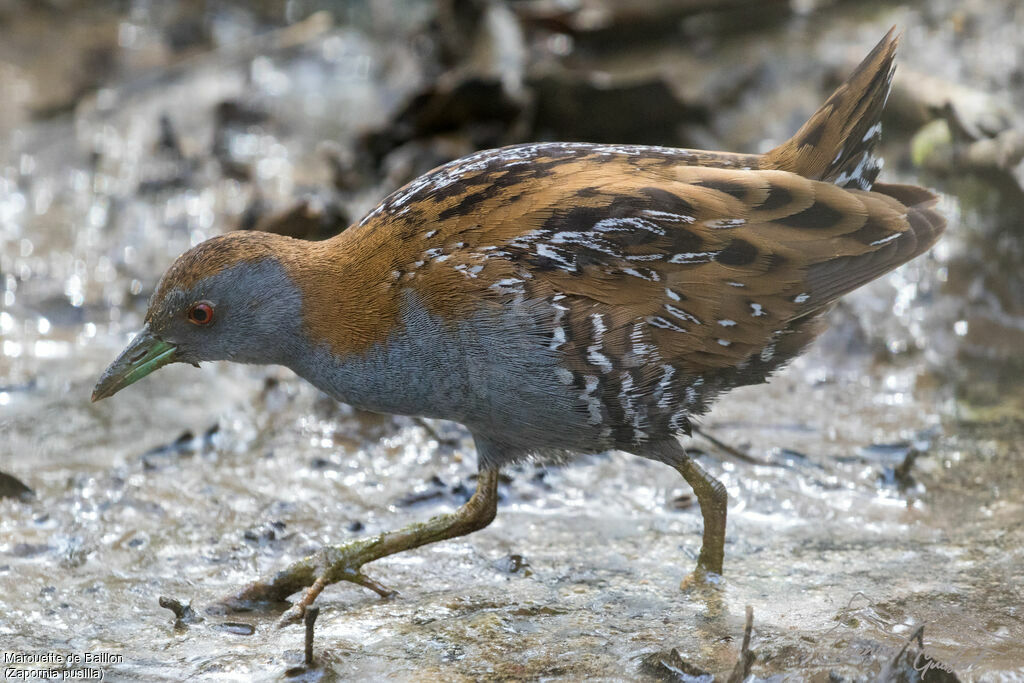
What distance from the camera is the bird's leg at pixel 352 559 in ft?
12.8

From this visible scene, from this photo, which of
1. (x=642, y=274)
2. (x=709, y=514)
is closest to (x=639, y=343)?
(x=642, y=274)

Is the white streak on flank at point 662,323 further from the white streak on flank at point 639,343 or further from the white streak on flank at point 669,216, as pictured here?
the white streak on flank at point 669,216

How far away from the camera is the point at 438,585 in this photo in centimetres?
412

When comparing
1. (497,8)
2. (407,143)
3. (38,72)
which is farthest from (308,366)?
(38,72)

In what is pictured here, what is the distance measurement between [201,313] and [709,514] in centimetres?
199

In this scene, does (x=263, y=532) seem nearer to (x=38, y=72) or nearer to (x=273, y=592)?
(x=273, y=592)

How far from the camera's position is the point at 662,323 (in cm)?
377

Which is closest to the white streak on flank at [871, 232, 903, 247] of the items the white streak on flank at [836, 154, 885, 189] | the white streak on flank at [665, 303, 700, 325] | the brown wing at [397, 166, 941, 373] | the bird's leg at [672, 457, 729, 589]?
the brown wing at [397, 166, 941, 373]

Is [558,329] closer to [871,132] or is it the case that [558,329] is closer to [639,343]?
[639,343]

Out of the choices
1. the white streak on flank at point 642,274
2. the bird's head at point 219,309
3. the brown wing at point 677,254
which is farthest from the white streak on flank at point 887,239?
the bird's head at point 219,309

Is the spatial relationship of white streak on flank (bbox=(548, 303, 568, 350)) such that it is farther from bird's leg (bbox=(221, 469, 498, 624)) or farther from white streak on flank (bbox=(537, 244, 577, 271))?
bird's leg (bbox=(221, 469, 498, 624))

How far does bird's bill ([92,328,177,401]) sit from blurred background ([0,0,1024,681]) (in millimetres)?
695

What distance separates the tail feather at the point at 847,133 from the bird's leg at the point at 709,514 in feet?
3.88

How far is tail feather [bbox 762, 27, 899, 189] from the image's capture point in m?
4.14
